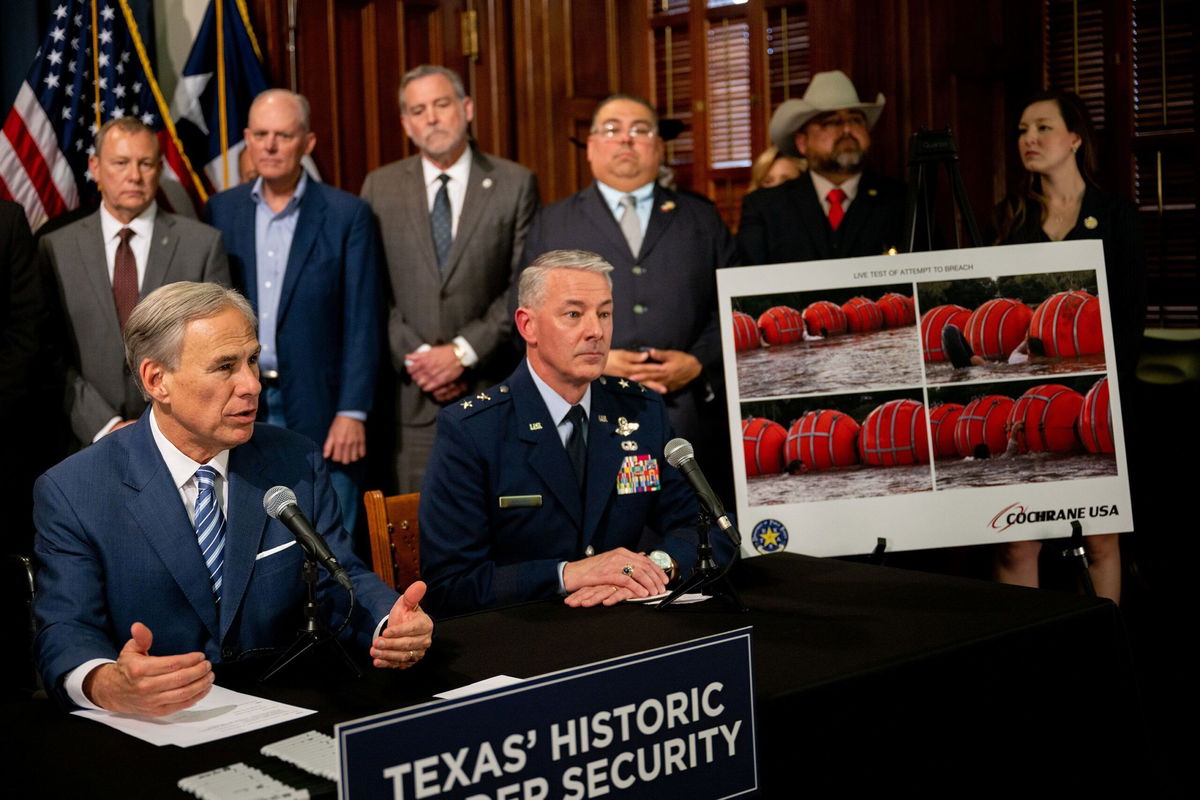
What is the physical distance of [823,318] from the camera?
3.46 meters

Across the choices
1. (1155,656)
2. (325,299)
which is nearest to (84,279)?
(325,299)

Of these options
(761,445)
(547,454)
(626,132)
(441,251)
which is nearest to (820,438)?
(761,445)

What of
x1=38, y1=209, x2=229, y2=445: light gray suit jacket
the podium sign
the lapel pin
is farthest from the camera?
x1=38, y1=209, x2=229, y2=445: light gray suit jacket

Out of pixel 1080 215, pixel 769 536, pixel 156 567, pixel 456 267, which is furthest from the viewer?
pixel 456 267

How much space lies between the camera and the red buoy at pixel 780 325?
346cm

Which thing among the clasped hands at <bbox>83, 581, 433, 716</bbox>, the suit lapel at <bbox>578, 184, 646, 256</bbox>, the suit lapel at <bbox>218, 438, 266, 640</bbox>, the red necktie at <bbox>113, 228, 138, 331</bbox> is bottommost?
the clasped hands at <bbox>83, 581, 433, 716</bbox>

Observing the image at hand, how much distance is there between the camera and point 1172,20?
5070 mm

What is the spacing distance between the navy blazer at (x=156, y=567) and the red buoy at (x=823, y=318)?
1625mm

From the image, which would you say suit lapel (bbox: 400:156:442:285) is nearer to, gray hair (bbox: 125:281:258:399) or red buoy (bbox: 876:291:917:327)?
red buoy (bbox: 876:291:917:327)

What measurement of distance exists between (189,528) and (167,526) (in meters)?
0.04

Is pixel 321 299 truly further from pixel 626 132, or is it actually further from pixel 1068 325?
pixel 1068 325

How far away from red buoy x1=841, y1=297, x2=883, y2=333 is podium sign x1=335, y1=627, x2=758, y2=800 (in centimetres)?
185

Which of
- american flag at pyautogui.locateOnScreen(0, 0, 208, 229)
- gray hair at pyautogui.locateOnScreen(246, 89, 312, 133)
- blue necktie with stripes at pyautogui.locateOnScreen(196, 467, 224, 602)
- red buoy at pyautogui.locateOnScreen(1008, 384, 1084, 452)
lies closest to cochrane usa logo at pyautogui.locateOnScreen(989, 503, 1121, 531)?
red buoy at pyautogui.locateOnScreen(1008, 384, 1084, 452)

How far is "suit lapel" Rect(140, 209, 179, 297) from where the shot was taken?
3.95m
